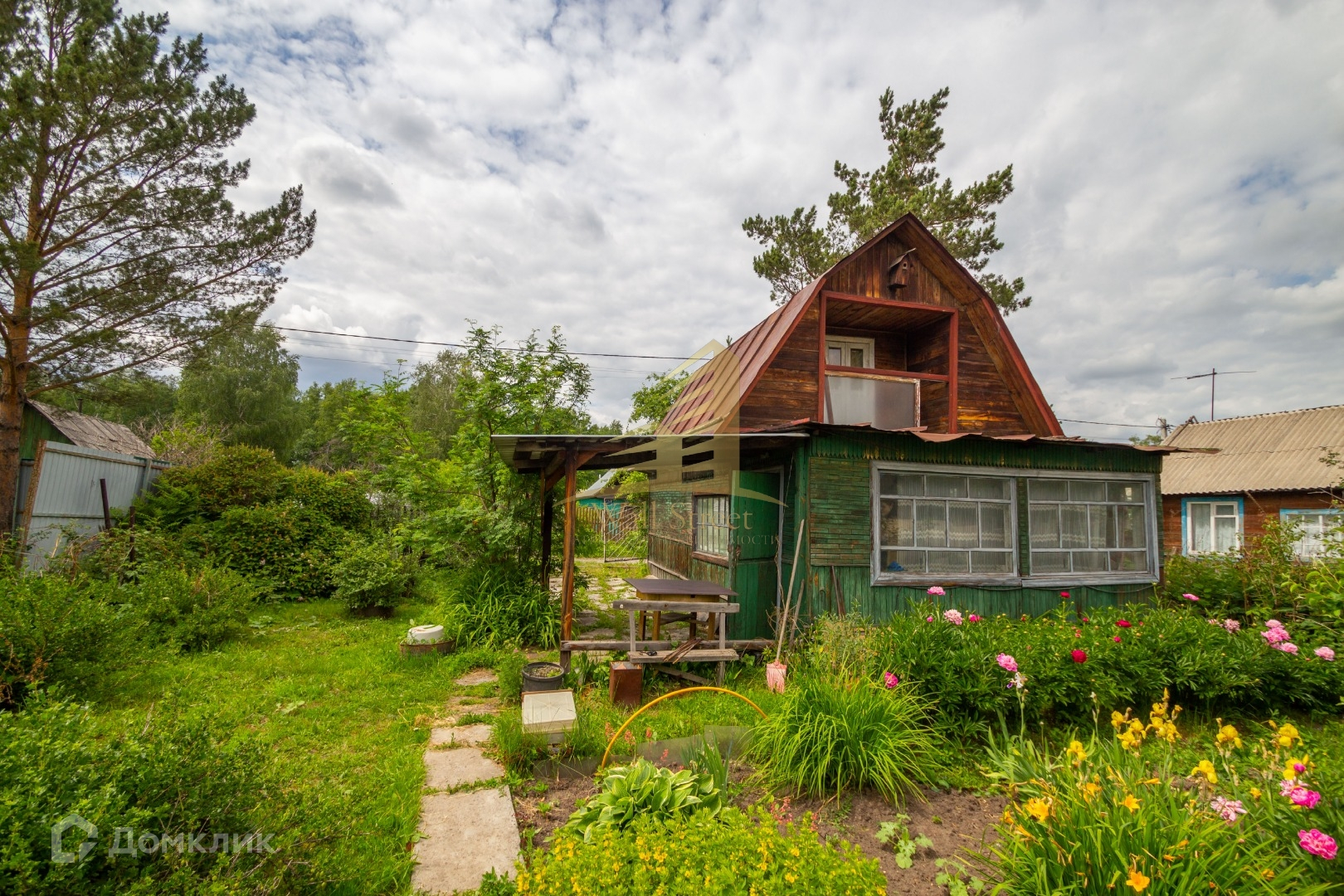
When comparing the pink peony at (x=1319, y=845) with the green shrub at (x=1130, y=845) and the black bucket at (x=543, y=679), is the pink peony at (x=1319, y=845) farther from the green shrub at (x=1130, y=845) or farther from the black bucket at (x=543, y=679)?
the black bucket at (x=543, y=679)

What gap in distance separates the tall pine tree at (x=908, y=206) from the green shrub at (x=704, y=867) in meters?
15.1

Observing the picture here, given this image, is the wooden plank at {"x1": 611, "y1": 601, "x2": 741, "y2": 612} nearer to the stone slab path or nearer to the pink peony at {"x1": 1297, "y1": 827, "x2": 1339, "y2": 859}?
the stone slab path

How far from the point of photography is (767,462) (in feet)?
25.4

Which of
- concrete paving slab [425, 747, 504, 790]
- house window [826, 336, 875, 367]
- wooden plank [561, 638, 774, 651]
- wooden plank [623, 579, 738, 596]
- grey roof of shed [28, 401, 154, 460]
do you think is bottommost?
concrete paving slab [425, 747, 504, 790]

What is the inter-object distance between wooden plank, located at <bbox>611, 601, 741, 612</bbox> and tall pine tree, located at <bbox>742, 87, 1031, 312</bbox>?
470 inches

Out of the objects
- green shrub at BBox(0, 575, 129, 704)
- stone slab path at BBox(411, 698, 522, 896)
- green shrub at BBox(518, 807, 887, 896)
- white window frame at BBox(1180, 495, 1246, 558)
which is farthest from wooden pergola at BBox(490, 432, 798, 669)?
white window frame at BBox(1180, 495, 1246, 558)

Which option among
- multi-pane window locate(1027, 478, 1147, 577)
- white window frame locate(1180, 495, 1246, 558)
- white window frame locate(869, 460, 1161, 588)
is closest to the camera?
white window frame locate(869, 460, 1161, 588)

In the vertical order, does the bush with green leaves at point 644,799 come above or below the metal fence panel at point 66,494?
below

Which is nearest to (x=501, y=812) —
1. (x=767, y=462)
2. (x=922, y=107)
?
(x=767, y=462)

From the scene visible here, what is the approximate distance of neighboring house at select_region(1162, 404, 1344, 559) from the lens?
13.7 metres

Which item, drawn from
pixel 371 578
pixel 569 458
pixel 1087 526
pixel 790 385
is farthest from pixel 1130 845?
pixel 371 578

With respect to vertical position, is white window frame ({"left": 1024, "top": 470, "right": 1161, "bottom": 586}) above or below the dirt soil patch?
above

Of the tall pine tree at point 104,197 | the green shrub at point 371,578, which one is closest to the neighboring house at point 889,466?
the green shrub at point 371,578

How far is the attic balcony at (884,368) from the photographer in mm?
9539
